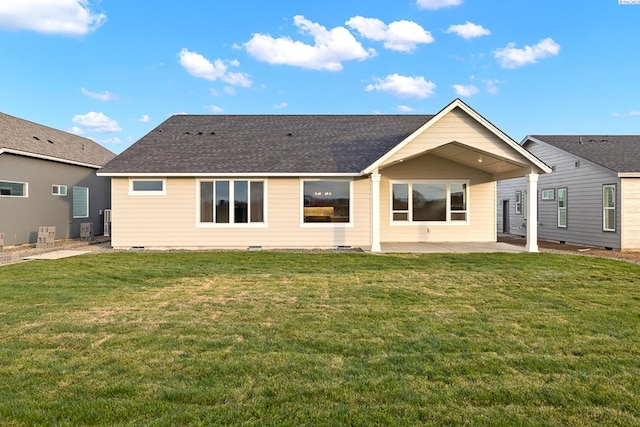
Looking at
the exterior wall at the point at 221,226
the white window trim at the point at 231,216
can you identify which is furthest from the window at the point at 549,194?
the white window trim at the point at 231,216

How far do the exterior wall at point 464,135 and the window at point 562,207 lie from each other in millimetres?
6715

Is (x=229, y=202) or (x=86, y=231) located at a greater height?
(x=229, y=202)

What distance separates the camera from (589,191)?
Answer: 15711 millimetres

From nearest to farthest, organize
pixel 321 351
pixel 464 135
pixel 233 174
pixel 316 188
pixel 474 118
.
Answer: pixel 321 351, pixel 474 118, pixel 464 135, pixel 233 174, pixel 316 188

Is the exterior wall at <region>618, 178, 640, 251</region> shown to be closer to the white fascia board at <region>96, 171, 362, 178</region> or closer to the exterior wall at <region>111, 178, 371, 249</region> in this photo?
the exterior wall at <region>111, 178, 371, 249</region>

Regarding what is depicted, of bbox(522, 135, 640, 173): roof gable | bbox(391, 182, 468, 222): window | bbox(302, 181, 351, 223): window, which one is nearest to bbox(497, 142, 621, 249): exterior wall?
bbox(522, 135, 640, 173): roof gable

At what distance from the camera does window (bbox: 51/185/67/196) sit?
1700 centimetres

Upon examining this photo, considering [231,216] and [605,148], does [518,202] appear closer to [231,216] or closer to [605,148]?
[605,148]

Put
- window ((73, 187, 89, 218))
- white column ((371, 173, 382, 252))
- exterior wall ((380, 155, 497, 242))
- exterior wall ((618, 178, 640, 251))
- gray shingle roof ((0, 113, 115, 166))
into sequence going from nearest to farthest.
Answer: white column ((371, 173, 382, 252)) < exterior wall ((618, 178, 640, 251)) < gray shingle roof ((0, 113, 115, 166)) < exterior wall ((380, 155, 497, 242)) < window ((73, 187, 89, 218))

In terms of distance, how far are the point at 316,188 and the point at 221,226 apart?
381cm

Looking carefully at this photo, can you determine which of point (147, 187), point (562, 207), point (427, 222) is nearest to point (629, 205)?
point (562, 207)

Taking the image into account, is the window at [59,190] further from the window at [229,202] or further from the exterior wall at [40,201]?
the window at [229,202]

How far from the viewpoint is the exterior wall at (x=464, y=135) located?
486 inches

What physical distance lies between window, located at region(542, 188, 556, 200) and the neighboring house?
882 inches
